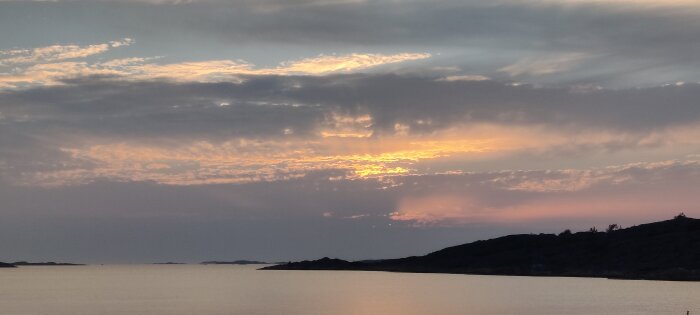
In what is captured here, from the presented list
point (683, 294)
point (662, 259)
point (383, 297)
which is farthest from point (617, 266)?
point (383, 297)

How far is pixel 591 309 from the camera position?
9425 cm

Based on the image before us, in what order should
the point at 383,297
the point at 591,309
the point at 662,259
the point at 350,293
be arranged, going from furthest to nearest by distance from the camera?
the point at 662,259
the point at 350,293
the point at 383,297
the point at 591,309

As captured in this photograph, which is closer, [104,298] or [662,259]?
[104,298]

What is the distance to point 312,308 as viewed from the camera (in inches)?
3856

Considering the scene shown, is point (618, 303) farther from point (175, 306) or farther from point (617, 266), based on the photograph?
point (617, 266)

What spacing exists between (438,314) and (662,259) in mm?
112490

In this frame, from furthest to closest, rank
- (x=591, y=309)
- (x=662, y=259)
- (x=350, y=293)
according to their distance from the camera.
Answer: (x=662, y=259)
(x=350, y=293)
(x=591, y=309)

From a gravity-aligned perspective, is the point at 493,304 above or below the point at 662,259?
below

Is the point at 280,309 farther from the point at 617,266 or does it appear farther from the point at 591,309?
the point at 617,266

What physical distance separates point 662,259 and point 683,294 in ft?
226

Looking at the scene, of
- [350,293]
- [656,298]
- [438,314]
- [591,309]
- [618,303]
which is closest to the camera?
[438,314]

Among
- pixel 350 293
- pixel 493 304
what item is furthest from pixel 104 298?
pixel 493 304

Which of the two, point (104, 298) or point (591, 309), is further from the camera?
point (104, 298)

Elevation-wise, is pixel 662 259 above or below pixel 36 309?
above
